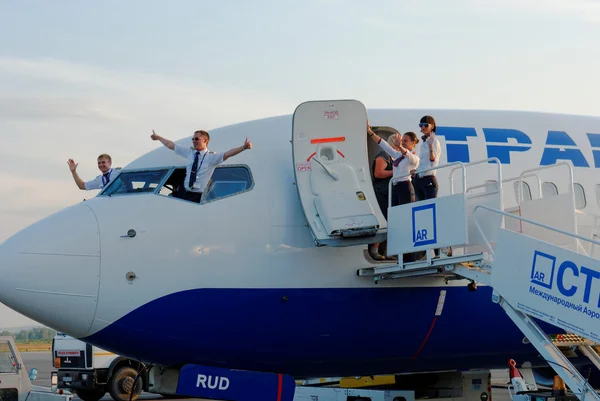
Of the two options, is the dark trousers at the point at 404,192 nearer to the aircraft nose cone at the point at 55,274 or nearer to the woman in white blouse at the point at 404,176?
the woman in white blouse at the point at 404,176

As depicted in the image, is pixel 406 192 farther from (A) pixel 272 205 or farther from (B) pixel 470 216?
(A) pixel 272 205

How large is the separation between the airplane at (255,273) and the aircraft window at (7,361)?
7556 millimetres

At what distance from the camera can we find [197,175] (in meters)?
13.8

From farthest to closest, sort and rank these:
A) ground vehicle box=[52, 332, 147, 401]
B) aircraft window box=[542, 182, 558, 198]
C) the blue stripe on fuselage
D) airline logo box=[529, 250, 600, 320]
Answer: ground vehicle box=[52, 332, 147, 401] → aircraft window box=[542, 182, 558, 198] → the blue stripe on fuselage → airline logo box=[529, 250, 600, 320]

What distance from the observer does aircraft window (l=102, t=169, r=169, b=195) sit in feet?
45.5

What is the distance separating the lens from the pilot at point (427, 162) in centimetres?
1394

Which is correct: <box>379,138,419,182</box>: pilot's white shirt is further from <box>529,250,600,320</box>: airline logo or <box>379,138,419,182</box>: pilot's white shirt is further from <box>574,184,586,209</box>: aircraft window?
<box>574,184,586,209</box>: aircraft window

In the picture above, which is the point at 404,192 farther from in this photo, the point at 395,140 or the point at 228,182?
the point at 228,182

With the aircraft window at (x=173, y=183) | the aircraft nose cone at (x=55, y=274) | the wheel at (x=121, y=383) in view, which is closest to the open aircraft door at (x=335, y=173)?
the aircraft window at (x=173, y=183)

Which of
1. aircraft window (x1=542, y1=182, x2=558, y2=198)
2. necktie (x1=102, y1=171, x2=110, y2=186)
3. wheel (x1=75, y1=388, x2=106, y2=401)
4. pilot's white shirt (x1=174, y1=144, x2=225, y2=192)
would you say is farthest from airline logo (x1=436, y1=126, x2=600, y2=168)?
wheel (x1=75, y1=388, x2=106, y2=401)

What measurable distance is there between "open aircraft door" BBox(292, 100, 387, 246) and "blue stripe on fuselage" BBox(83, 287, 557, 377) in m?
0.97

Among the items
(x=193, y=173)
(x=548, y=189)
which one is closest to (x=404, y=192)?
(x=193, y=173)

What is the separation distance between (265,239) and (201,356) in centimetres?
177

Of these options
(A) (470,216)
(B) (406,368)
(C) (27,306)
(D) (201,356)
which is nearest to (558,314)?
(A) (470,216)
